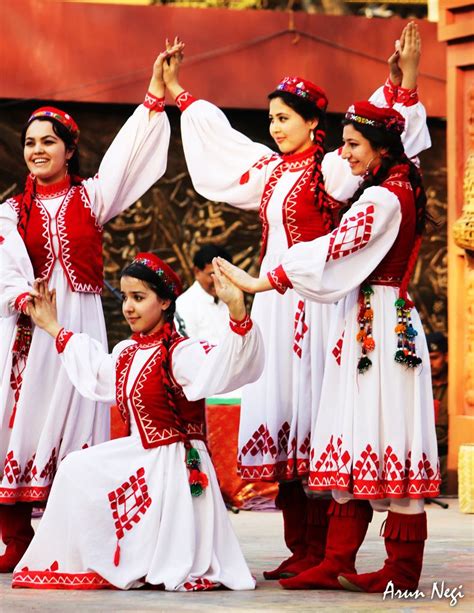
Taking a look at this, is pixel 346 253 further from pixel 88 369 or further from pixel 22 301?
pixel 22 301

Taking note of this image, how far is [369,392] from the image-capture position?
4984 mm

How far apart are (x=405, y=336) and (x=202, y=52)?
5638 mm

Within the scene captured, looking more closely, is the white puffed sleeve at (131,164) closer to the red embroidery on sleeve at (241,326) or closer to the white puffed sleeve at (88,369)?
the white puffed sleeve at (88,369)

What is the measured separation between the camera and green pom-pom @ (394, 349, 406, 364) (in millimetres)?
4973

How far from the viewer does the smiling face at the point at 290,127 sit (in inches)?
214

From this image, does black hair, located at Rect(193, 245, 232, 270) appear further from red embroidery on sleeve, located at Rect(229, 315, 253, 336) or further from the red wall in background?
red embroidery on sleeve, located at Rect(229, 315, 253, 336)

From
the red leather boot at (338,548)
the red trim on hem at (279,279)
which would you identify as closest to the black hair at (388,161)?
the red trim on hem at (279,279)

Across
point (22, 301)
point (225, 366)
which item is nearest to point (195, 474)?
point (225, 366)

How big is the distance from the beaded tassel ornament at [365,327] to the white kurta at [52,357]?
3.75 ft

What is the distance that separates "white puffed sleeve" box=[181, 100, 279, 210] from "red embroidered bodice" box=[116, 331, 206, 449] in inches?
26.0

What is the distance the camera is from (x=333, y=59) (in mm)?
10469

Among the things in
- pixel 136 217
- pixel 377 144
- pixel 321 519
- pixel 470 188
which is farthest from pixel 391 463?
pixel 136 217

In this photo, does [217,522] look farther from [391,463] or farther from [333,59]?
[333,59]

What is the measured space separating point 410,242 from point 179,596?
142 cm
